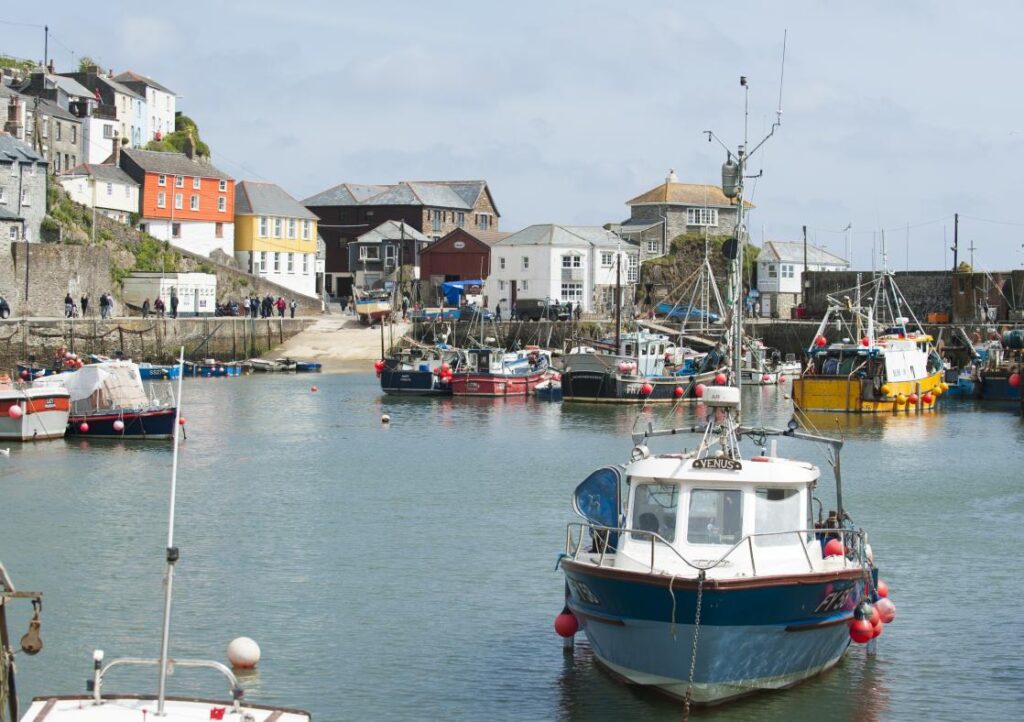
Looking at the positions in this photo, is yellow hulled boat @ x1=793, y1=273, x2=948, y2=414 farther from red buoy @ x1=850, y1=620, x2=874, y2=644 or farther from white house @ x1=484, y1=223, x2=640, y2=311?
red buoy @ x1=850, y1=620, x2=874, y2=644

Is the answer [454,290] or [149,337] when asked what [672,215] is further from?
[149,337]

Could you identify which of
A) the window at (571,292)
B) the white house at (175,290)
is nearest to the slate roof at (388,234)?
the window at (571,292)

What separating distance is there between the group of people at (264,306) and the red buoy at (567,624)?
69164 millimetres

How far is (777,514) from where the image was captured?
18.9 metres

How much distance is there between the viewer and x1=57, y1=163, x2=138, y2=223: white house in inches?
3536

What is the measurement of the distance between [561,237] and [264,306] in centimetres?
2117

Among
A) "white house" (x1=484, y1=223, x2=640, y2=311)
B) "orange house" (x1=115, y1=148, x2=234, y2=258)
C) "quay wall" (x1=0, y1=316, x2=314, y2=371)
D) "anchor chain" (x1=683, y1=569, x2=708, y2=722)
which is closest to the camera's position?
"anchor chain" (x1=683, y1=569, x2=708, y2=722)

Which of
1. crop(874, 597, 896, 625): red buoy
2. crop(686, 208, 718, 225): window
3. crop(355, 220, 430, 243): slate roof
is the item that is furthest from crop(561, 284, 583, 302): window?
crop(874, 597, 896, 625): red buoy

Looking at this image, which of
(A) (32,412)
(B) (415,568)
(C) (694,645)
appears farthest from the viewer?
→ (A) (32,412)

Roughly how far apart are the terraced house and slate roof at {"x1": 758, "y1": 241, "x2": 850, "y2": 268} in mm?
24160

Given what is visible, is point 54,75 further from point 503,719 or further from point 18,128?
point 503,719

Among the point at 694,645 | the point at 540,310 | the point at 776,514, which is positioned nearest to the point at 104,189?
the point at 540,310

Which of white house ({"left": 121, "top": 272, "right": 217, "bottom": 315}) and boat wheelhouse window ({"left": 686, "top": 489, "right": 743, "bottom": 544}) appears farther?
white house ({"left": 121, "top": 272, "right": 217, "bottom": 315})

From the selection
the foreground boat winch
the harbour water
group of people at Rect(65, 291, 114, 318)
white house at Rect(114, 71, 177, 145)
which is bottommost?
the harbour water
